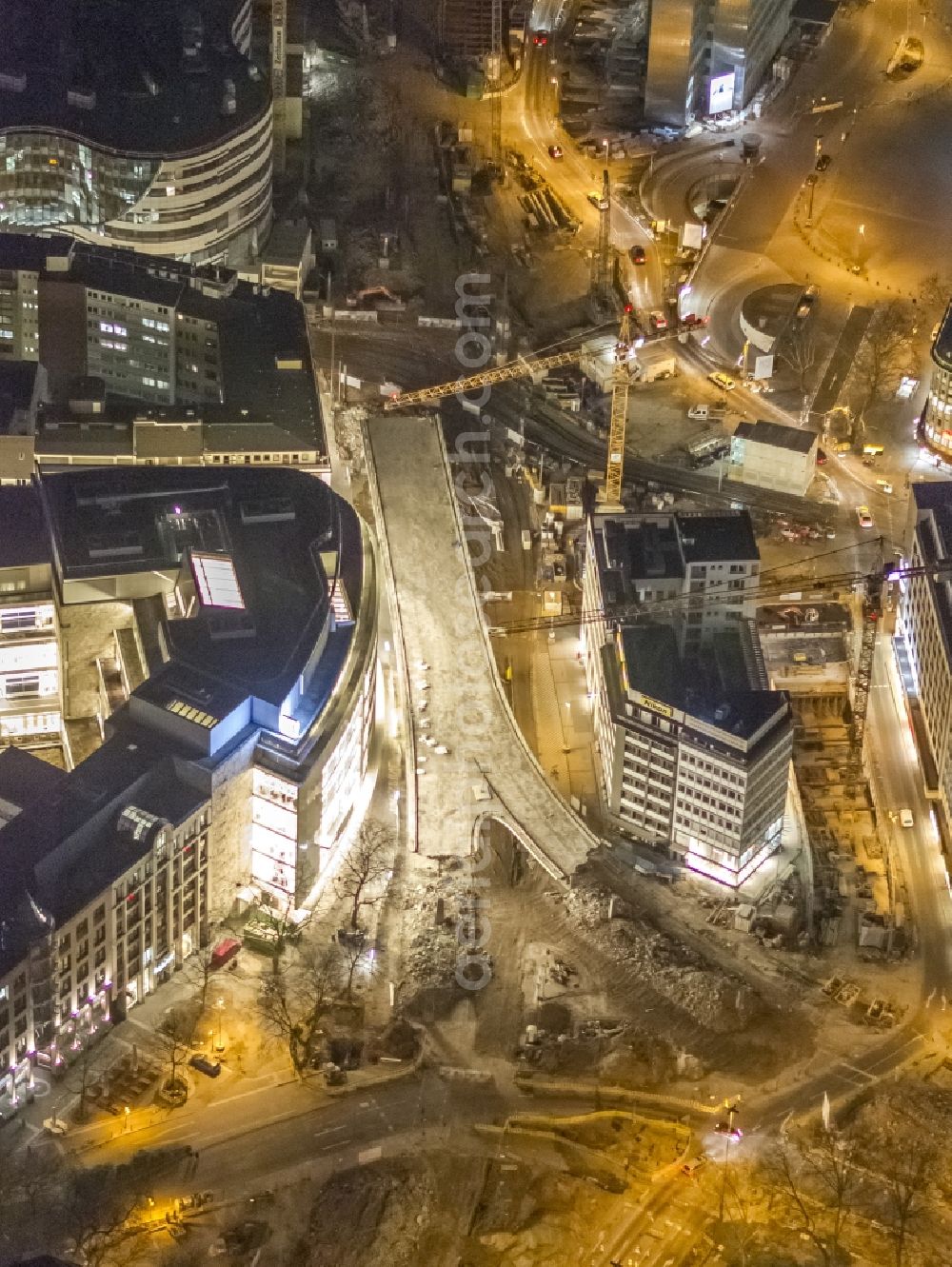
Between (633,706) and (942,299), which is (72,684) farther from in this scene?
(942,299)

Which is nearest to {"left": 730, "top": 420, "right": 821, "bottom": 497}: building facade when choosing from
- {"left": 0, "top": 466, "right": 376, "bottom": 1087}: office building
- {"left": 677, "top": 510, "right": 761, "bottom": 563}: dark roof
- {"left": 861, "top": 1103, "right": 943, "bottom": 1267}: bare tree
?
{"left": 677, "top": 510, "right": 761, "bottom": 563}: dark roof

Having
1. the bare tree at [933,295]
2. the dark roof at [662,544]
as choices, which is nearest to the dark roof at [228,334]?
the dark roof at [662,544]

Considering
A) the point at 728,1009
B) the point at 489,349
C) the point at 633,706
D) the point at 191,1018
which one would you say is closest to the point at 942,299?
the point at 489,349

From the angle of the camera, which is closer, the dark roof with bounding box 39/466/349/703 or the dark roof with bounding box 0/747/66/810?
the dark roof with bounding box 0/747/66/810

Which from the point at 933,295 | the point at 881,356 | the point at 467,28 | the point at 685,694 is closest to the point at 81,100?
the point at 467,28

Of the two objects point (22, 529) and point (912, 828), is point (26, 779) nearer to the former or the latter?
point (22, 529)

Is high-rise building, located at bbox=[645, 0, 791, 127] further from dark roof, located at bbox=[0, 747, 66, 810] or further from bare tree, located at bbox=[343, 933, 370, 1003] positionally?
bare tree, located at bbox=[343, 933, 370, 1003]

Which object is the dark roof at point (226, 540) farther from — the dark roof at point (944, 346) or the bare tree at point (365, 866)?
the dark roof at point (944, 346)

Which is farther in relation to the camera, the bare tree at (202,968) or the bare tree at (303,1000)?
the bare tree at (202,968)
